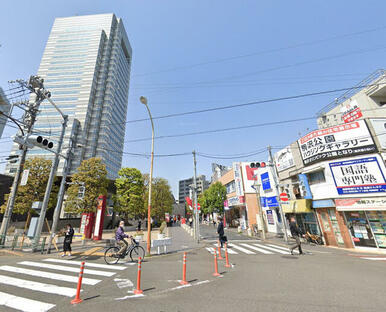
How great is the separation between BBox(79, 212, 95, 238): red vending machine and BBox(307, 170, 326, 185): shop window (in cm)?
2243

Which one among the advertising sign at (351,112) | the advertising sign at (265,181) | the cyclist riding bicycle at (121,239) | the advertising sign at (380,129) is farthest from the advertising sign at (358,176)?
the cyclist riding bicycle at (121,239)

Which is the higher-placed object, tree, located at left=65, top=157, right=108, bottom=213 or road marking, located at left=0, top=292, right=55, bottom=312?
tree, located at left=65, top=157, right=108, bottom=213

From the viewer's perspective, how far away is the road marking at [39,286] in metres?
5.13

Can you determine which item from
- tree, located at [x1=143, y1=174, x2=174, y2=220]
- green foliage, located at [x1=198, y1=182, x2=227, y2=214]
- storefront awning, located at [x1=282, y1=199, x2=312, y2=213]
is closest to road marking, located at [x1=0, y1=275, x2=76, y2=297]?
storefront awning, located at [x1=282, y1=199, x2=312, y2=213]

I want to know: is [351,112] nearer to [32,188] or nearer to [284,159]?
[284,159]

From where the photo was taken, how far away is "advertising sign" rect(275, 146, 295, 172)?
18141 millimetres

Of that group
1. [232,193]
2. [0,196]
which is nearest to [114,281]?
[232,193]

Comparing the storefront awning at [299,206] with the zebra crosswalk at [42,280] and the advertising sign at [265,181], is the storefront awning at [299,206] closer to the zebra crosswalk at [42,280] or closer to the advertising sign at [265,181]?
the advertising sign at [265,181]

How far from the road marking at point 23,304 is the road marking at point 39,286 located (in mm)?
608

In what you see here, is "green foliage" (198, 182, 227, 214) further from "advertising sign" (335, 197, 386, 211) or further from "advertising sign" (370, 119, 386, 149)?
"advertising sign" (370, 119, 386, 149)

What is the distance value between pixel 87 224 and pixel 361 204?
24.1 meters

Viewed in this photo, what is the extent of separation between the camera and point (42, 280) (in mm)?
6176

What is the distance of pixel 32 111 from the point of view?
1370 cm

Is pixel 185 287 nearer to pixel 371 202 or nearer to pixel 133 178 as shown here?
pixel 371 202
